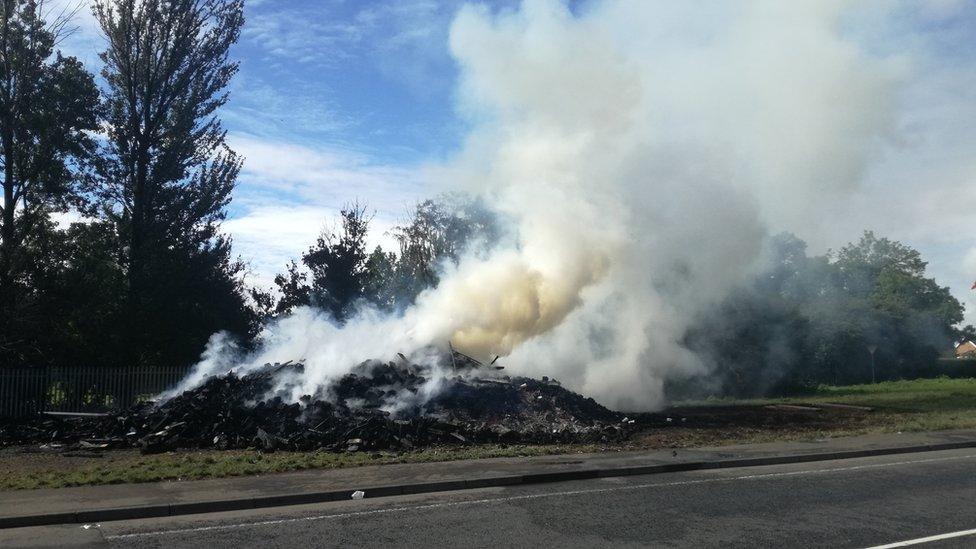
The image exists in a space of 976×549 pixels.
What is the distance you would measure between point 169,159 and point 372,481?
23.4 meters

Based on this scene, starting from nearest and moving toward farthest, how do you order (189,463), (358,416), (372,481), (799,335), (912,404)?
(372,481) < (189,463) < (358,416) < (912,404) < (799,335)

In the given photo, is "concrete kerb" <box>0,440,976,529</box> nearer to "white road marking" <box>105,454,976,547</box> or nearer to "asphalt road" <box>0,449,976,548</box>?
"asphalt road" <box>0,449,976,548</box>

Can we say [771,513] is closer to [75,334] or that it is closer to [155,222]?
[75,334]

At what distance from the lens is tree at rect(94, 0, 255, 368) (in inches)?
1147

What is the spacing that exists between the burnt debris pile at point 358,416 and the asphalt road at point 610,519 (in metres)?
5.08

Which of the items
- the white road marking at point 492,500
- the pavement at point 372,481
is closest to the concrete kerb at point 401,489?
the pavement at point 372,481

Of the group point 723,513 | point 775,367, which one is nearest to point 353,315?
point 775,367

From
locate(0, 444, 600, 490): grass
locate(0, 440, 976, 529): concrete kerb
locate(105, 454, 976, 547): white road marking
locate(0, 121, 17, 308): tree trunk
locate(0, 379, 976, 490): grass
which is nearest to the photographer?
locate(105, 454, 976, 547): white road marking

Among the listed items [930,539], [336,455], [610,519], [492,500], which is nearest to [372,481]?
[492,500]

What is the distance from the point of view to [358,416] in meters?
16.7

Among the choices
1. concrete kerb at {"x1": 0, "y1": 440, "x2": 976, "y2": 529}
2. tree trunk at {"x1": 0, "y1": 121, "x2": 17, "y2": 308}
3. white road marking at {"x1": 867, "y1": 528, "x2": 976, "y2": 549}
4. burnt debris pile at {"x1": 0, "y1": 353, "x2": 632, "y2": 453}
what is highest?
tree trunk at {"x1": 0, "y1": 121, "x2": 17, "y2": 308}

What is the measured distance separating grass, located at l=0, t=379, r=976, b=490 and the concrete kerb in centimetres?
211

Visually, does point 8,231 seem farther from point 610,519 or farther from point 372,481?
point 610,519

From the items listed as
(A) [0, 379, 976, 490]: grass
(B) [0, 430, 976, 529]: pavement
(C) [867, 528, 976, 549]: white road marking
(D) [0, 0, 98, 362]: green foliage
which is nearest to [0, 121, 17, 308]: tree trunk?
(D) [0, 0, 98, 362]: green foliage
